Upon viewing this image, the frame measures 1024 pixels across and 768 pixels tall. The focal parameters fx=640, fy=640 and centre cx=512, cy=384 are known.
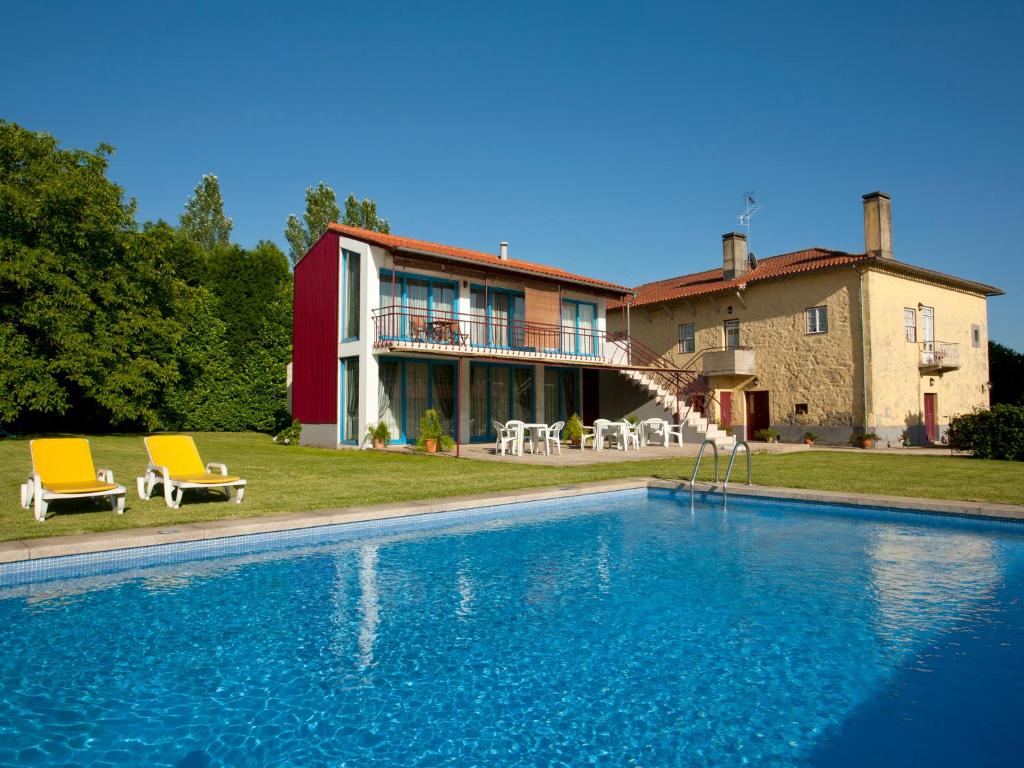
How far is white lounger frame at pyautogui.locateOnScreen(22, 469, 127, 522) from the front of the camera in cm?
693

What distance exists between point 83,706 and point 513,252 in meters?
23.4

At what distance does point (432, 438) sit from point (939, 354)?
19.8m

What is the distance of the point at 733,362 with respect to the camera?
24.4 metres

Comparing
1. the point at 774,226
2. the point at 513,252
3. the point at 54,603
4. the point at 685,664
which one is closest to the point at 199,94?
the point at 513,252

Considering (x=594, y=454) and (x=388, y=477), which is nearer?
(x=388, y=477)

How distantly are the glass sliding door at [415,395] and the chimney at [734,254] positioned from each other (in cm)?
1459

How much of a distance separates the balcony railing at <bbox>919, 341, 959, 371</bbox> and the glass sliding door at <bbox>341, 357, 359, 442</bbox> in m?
20.3

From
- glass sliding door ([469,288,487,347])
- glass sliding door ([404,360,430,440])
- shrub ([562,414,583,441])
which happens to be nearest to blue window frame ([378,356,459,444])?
glass sliding door ([404,360,430,440])

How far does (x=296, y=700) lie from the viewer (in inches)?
142

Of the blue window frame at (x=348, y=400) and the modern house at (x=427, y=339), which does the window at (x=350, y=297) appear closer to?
the modern house at (x=427, y=339)

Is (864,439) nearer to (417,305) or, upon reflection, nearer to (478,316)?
(478,316)

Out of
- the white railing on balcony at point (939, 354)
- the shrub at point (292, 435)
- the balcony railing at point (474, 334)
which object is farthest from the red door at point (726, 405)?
the shrub at point (292, 435)

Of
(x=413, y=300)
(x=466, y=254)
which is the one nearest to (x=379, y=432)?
(x=413, y=300)

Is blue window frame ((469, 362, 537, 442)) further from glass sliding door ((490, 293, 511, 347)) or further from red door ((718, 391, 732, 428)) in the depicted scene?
red door ((718, 391, 732, 428))
